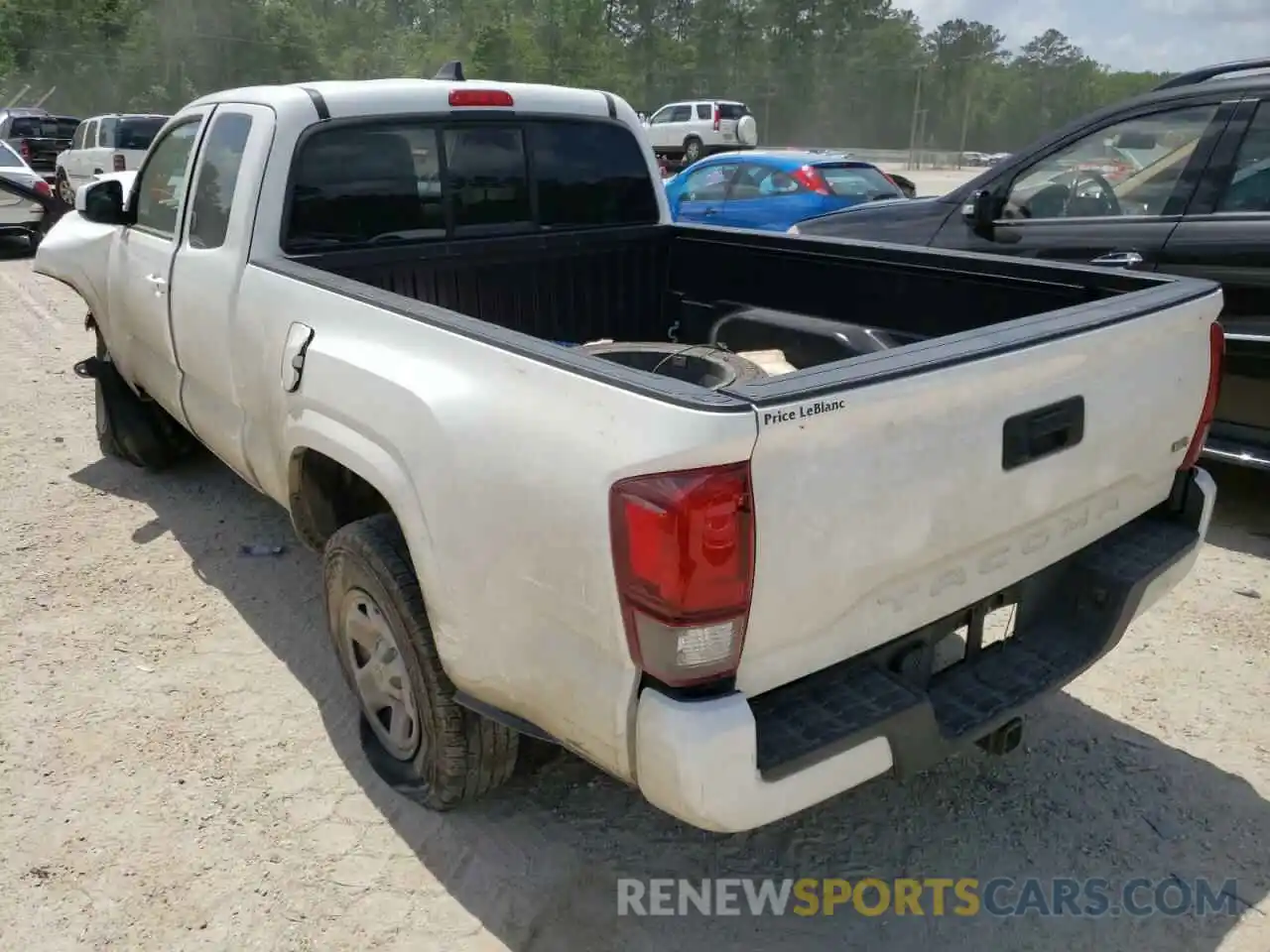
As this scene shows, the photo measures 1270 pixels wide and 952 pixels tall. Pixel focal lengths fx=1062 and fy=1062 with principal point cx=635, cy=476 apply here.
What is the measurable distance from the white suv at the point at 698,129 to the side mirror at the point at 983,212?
2573cm

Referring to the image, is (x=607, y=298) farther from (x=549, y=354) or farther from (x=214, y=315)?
(x=549, y=354)

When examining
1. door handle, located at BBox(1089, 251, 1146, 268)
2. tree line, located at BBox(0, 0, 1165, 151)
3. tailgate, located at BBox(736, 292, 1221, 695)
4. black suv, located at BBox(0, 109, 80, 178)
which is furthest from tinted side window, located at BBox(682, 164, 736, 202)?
tree line, located at BBox(0, 0, 1165, 151)

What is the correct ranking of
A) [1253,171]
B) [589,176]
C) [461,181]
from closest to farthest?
[461,181] → [589,176] → [1253,171]

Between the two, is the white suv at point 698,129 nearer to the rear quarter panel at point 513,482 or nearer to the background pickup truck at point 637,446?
the background pickup truck at point 637,446

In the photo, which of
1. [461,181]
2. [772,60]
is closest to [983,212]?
[461,181]

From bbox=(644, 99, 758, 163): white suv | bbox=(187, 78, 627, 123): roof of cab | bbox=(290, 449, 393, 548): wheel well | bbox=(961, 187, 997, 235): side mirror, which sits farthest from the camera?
bbox=(644, 99, 758, 163): white suv

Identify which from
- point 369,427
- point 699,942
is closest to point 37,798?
point 369,427

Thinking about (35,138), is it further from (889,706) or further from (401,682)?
(889,706)

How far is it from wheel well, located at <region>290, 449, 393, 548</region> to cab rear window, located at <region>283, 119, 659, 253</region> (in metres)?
0.85

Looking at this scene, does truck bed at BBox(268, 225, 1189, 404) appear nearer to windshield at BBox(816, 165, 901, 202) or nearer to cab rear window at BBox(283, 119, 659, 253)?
cab rear window at BBox(283, 119, 659, 253)

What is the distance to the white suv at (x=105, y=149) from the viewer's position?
17141mm

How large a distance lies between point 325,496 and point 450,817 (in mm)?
1029

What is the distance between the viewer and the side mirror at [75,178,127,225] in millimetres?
4578

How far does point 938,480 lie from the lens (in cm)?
220
